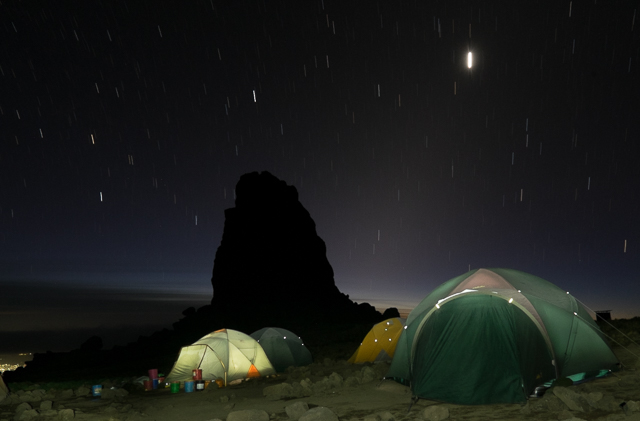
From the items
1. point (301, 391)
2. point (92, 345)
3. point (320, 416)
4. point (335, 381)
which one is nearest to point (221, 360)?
point (301, 391)

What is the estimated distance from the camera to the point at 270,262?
274ft

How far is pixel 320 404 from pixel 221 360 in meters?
7.81

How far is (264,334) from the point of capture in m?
23.1

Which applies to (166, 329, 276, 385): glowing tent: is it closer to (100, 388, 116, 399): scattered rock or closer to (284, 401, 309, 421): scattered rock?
(100, 388, 116, 399): scattered rock

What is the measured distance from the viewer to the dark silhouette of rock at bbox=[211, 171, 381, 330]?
260 ft

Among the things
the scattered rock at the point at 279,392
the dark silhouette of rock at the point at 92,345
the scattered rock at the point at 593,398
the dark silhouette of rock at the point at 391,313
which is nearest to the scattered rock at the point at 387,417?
the scattered rock at the point at 593,398

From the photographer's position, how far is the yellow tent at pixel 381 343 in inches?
800

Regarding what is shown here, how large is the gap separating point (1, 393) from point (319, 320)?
58088mm

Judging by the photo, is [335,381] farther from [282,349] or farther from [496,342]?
[282,349]

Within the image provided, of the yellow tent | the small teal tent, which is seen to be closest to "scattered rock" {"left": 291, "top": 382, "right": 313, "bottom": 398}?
the yellow tent

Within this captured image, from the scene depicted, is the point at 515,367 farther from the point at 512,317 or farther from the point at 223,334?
the point at 223,334

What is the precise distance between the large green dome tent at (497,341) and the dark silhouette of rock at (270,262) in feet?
214

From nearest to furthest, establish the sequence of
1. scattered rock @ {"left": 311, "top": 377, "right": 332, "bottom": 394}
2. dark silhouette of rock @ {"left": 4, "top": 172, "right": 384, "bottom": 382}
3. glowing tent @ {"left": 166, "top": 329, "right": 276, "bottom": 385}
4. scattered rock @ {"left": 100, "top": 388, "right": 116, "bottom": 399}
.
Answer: scattered rock @ {"left": 311, "top": 377, "right": 332, "bottom": 394} < scattered rock @ {"left": 100, "top": 388, "right": 116, "bottom": 399} < glowing tent @ {"left": 166, "top": 329, "right": 276, "bottom": 385} < dark silhouette of rock @ {"left": 4, "top": 172, "right": 384, "bottom": 382}

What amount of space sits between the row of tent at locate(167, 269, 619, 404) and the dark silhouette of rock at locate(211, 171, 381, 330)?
6526cm
